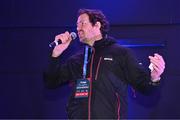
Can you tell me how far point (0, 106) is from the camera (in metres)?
4.10

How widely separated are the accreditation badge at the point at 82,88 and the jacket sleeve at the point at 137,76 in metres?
0.29

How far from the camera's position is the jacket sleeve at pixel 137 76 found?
2551 millimetres

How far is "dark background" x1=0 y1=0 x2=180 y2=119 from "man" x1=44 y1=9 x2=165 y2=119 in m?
0.96

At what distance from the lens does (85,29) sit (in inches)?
109

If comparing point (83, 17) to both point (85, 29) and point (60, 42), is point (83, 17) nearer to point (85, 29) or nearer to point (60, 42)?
point (85, 29)

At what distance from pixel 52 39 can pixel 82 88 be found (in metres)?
1.51

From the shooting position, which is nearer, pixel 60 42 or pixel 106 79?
pixel 106 79

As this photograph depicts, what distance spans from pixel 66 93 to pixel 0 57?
2.73 ft

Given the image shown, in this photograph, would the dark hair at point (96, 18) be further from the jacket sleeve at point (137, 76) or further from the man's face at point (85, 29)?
the jacket sleeve at point (137, 76)

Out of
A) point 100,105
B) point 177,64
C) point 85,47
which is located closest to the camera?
point 100,105

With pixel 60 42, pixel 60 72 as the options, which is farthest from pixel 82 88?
pixel 60 42

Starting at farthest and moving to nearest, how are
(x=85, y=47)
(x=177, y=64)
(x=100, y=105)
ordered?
(x=177, y=64) < (x=85, y=47) < (x=100, y=105)

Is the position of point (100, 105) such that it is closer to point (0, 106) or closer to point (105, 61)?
A: point (105, 61)

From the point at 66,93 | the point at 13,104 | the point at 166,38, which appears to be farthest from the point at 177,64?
the point at 13,104
